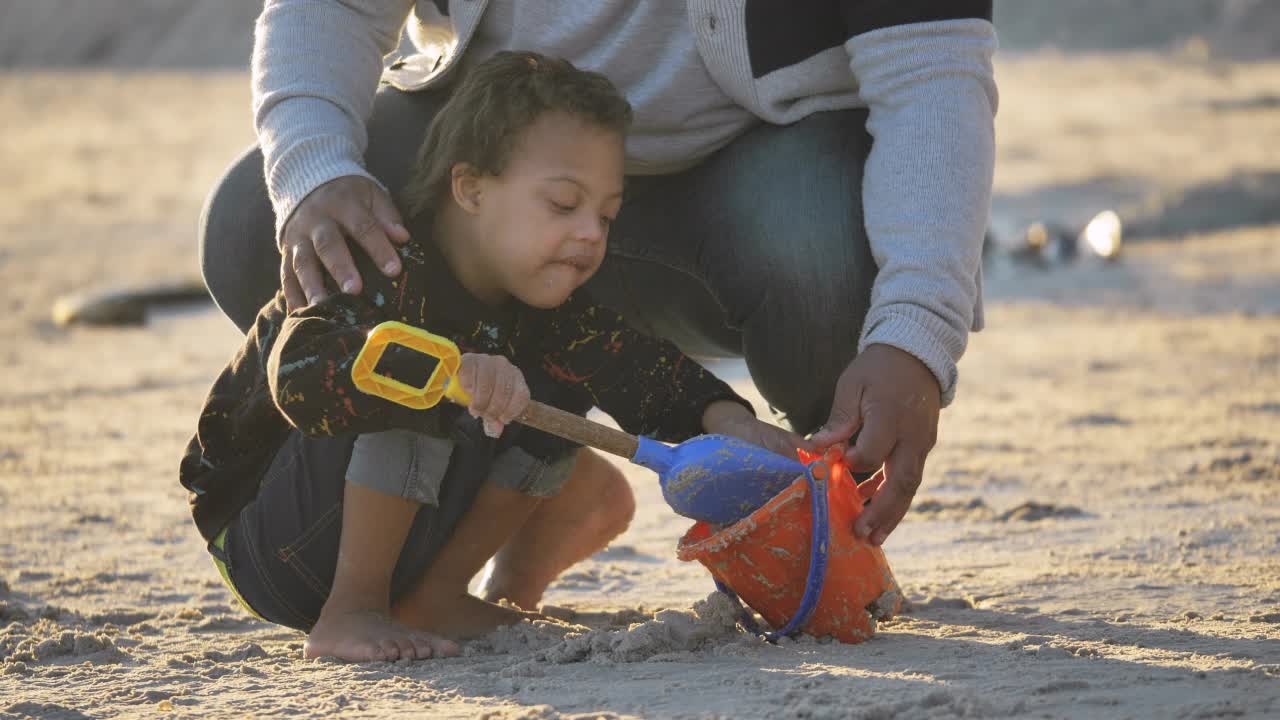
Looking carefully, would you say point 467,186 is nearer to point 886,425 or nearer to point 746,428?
point 746,428

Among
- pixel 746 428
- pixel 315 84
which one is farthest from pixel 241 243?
pixel 746 428

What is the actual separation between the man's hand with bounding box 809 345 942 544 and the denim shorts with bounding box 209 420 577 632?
1.77 ft

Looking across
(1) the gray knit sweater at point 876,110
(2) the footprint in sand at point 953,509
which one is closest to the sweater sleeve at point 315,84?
(1) the gray knit sweater at point 876,110

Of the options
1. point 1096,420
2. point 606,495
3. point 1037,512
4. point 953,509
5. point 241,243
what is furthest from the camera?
point 1096,420

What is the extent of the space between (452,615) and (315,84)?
887 millimetres

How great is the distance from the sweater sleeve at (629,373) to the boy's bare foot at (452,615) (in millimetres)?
352

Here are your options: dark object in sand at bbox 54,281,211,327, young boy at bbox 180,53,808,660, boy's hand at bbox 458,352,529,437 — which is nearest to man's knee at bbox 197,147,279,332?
young boy at bbox 180,53,808,660

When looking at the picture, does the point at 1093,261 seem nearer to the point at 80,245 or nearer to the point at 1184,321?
the point at 1184,321

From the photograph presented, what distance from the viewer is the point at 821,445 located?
2.38 meters

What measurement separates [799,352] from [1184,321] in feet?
12.0

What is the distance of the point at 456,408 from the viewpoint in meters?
2.42

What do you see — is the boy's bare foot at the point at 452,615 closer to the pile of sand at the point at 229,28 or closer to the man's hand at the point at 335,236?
the man's hand at the point at 335,236

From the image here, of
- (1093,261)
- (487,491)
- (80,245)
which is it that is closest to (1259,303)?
(1093,261)

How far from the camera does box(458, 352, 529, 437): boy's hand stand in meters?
2.21
